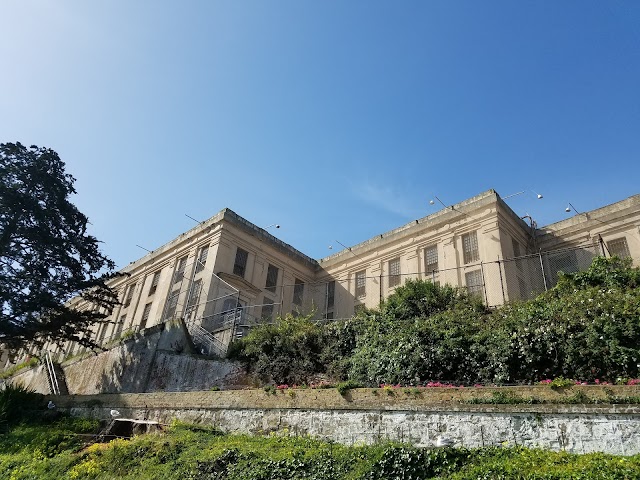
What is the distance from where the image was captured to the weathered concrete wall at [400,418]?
6844 millimetres

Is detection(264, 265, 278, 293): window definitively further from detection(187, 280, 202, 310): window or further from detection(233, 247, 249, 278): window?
detection(187, 280, 202, 310): window

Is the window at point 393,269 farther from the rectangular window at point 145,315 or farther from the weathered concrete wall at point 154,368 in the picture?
the rectangular window at point 145,315

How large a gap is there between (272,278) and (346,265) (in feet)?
17.0

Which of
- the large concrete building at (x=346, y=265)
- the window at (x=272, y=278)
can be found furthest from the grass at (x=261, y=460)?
the window at (x=272, y=278)

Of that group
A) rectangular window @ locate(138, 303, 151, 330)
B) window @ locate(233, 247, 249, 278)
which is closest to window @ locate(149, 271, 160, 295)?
rectangular window @ locate(138, 303, 151, 330)

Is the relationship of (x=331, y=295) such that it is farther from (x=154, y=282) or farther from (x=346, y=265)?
(x=154, y=282)

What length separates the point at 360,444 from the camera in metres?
8.23

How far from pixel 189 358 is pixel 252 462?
10.8m

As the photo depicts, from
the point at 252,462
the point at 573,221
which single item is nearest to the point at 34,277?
the point at 252,462

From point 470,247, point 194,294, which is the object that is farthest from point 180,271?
point 470,247

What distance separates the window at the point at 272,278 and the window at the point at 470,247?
37.5ft

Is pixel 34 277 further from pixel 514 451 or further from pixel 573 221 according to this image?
pixel 573 221

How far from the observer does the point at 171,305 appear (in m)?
27.4

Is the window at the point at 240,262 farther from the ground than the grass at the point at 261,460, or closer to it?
farther from the ground
